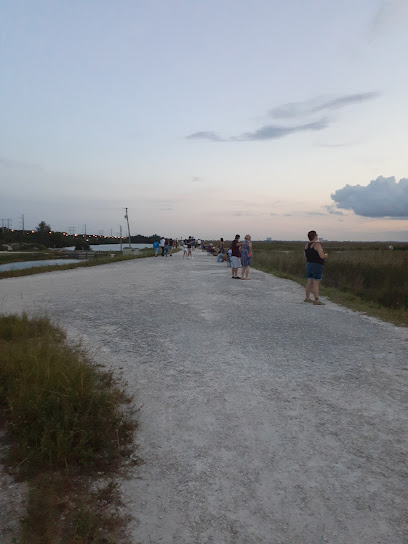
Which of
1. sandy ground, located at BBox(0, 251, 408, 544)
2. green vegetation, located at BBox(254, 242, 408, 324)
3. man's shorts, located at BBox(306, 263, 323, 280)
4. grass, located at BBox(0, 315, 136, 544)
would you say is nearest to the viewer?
grass, located at BBox(0, 315, 136, 544)

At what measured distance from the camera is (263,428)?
3287 mm

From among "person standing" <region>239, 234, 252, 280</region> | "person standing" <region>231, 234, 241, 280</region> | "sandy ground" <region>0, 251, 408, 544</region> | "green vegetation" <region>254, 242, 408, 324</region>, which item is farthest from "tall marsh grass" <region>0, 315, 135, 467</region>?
"person standing" <region>231, 234, 241, 280</region>

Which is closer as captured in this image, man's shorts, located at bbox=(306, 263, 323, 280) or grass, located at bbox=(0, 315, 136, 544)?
grass, located at bbox=(0, 315, 136, 544)

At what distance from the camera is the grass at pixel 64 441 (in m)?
2.19

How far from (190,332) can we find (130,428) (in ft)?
10.9

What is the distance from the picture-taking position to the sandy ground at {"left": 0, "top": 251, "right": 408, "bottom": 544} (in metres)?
2.29

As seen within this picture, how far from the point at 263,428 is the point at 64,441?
5.47 ft

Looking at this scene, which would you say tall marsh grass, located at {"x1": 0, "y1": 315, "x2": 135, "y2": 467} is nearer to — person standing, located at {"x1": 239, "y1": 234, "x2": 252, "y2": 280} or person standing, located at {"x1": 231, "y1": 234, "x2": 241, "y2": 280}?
person standing, located at {"x1": 239, "y1": 234, "x2": 252, "y2": 280}

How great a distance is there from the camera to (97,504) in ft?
7.73

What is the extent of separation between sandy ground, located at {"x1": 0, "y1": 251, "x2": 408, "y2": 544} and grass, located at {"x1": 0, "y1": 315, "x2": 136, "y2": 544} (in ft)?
0.65

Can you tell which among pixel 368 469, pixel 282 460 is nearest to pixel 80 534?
pixel 282 460

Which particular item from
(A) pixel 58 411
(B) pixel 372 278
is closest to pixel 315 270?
(A) pixel 58 411

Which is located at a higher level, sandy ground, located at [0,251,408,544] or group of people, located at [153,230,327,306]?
group of people, located at [153,230,327,306]

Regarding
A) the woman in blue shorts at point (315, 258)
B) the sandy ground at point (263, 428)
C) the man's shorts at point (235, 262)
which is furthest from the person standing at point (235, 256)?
the sandy ground at point (263, 428)
